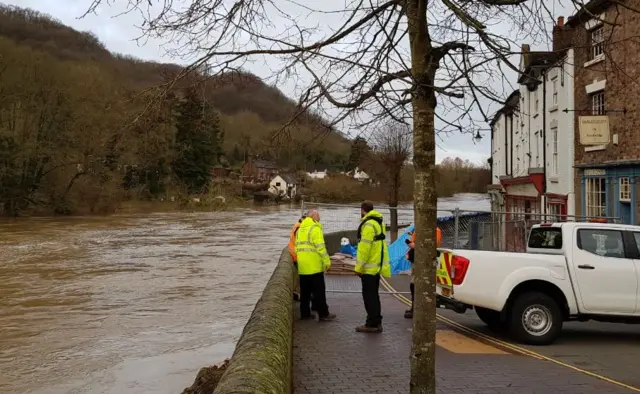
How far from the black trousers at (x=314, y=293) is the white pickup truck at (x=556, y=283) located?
2150 mm

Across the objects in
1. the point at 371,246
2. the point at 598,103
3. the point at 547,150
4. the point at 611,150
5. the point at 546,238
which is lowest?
the point at 371,246

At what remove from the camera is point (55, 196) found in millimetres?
62500

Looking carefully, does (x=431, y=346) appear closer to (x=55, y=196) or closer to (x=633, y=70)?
(x=633, y=70)

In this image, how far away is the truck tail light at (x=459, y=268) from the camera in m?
8.97

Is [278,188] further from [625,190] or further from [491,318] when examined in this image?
[491,318]

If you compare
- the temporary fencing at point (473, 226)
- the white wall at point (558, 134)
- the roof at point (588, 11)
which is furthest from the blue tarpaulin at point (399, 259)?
the roof at point (588, 11)

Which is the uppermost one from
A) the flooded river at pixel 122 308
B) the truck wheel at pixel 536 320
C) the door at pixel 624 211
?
the door at pixel 624 211

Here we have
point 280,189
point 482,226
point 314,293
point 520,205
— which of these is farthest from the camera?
point 280,189

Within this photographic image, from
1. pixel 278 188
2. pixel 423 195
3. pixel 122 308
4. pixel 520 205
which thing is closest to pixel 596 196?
pixel 520 205

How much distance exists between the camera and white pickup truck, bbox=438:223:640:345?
873cm

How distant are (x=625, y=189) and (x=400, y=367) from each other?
1335cm

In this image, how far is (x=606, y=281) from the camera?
345 inches

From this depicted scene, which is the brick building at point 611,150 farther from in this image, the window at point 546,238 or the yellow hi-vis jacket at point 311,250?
the yellow hi-vis jacket at point 311,250

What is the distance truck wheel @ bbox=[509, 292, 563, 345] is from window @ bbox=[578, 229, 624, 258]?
1011 mm
